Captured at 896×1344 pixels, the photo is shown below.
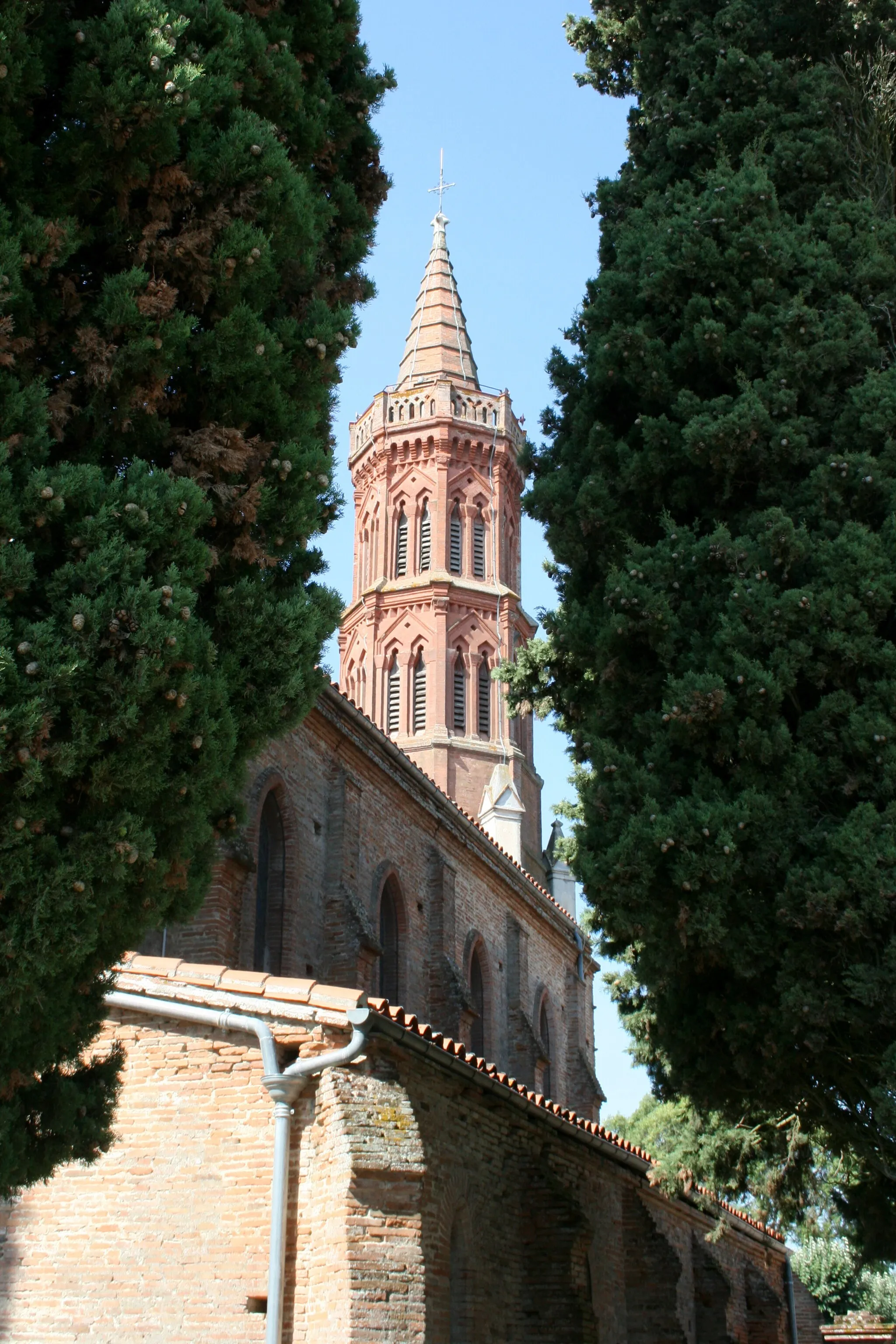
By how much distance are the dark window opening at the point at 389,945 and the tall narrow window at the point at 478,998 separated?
3.00 m

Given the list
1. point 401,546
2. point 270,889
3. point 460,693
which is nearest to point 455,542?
point 401,546

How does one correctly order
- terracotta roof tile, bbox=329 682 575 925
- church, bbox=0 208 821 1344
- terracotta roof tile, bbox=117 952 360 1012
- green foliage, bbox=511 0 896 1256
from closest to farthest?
green foliage, bbox=511 0 896 1256 → church, bbox=0 208 821 1344 → terracotta roof tile, bbox=117 952 360 1012 → terracotta roof tile, bbox=329 682 575 925

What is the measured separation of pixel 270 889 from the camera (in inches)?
672

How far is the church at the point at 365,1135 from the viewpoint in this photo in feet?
33.7

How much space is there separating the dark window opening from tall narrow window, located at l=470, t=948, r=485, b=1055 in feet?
9.83

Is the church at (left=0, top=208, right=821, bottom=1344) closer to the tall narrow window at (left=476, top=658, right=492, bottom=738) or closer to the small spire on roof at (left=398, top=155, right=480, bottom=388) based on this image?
the tall narrow window at (left=476, top=658, right=492, bottom=738)

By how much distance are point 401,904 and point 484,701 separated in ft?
66.4

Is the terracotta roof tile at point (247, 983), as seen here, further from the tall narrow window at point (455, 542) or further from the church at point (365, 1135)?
the tall narrow window at point (455, 542)

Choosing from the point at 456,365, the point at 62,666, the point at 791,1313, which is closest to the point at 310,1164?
the point at 62,666

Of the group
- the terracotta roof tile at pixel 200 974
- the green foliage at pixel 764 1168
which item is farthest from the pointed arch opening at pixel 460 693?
the terracotta roof tile at pixel 200 974

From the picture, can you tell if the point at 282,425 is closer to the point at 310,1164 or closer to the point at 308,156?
the point at 308,156

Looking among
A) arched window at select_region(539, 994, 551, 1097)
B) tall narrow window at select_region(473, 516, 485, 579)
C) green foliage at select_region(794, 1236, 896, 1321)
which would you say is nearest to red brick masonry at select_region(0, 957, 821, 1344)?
arched window at select_region(539, 994, 551, 1097)

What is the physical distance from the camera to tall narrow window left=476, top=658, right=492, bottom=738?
4000 centimetres

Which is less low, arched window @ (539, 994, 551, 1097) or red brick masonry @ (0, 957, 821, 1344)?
arched window @ (539, 994, 551, 1097)
